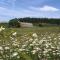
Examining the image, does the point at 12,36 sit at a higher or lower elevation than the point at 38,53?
higher

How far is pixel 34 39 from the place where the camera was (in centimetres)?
614

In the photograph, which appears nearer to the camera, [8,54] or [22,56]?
[22,56]

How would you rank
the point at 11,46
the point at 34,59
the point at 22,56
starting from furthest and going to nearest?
the point at 34,59, the point at 11,46, the point at 22,56

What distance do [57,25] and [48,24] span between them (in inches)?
32.4

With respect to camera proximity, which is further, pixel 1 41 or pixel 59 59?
pixel 59 59

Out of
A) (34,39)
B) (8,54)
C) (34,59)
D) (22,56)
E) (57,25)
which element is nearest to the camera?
(22,56)

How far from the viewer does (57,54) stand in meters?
6.16

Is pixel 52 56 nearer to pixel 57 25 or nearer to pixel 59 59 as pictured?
pixel 59 59

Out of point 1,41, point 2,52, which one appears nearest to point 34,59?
point 1,41

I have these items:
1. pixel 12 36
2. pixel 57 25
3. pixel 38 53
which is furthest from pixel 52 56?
pixel 57 25

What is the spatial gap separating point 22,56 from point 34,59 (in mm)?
2027

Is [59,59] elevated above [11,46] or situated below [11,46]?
below

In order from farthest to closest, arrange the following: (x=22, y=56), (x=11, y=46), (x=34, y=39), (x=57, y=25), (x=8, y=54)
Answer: (x=57, y=25) → (x=34, y=39) → (x=11, y=46) → (x=8, y=54) → (x=22, y=56)

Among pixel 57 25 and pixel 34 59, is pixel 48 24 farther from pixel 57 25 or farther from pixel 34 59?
pixel 34 59
